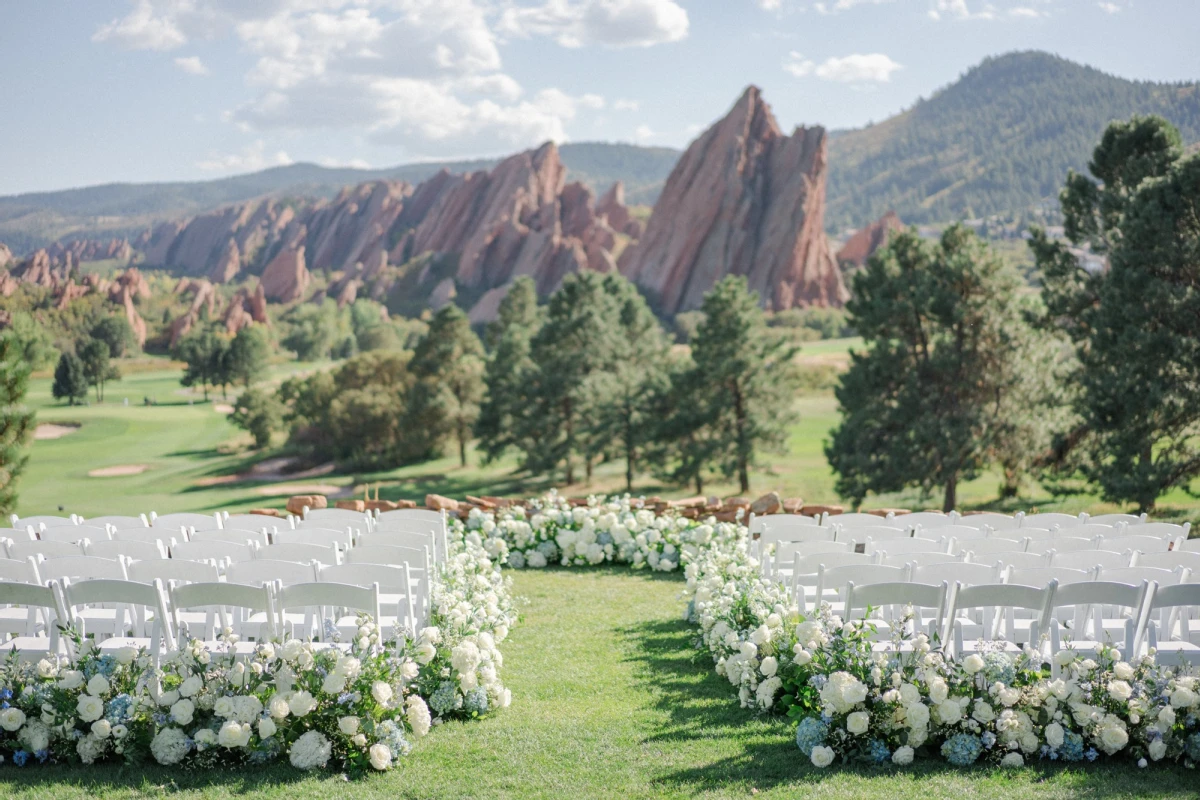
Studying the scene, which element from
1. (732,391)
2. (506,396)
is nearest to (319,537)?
(732,391)

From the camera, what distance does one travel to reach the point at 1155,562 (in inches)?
246

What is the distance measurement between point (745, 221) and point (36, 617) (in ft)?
341

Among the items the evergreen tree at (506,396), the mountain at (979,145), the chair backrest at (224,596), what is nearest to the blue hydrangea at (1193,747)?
the chair backrest at (224,596)

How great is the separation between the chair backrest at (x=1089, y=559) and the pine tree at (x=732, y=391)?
19.6m

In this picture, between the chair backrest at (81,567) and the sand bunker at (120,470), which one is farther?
the sand bunker at (120,470)

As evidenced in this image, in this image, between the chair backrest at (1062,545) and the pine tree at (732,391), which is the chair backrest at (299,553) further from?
the pine tree at (732,391)

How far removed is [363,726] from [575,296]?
2823 cm

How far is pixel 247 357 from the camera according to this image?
45.5 meters

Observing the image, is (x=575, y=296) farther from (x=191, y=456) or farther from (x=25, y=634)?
(x=25, y=634)

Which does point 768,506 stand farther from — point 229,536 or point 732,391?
point 732,391

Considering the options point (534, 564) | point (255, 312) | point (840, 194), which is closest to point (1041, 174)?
point (840, 194)

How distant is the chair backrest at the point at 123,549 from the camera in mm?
6551

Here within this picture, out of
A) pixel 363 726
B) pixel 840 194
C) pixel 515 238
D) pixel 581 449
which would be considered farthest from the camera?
pixel 840 194

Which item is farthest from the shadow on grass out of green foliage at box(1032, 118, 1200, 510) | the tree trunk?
the tree trunk
